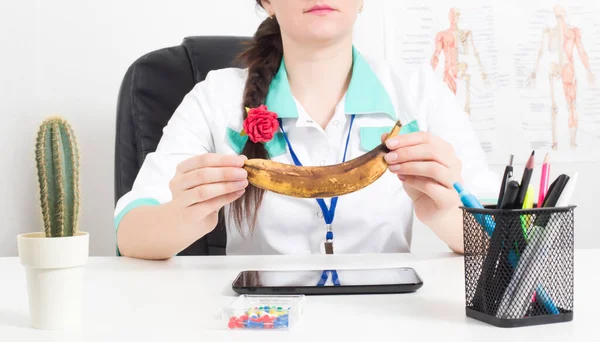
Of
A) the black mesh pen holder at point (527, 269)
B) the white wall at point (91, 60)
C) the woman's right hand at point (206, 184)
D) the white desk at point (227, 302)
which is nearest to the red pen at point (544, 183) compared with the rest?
the black mesh pen holder at point (527, 269)

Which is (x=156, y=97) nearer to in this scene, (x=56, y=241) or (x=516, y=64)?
(x=56, y=241)

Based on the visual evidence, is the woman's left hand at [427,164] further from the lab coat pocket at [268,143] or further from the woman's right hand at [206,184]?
the lab coat pocket at [268,143]

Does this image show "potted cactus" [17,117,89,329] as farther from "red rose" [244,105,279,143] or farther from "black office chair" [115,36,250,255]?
"black office chair" [115,36,250,255]

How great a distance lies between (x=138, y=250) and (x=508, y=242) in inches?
31.2

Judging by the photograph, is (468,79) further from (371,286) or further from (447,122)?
(371,286)

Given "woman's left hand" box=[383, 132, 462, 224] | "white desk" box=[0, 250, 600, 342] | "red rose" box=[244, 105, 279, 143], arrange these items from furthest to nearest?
"red rose" box=[244, 105, 279, 143]
"woman's left hand" box=[383, 132, 462, 224]
"white desk" box=[0, 250, 600, 342]

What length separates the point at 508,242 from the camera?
28.1 inches

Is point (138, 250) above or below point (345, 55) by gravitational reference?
below

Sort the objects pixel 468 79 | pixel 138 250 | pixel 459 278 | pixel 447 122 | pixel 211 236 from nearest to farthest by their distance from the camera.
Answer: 1. pixel 459 278
2. pixel 138 250
3. pixel 447 122
4. pixel 211 236
5. pixel 468 79

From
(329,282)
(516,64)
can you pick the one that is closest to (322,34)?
(329,282)

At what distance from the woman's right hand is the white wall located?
97cm

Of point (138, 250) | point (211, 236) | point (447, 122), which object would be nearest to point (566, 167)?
point (447, 122)

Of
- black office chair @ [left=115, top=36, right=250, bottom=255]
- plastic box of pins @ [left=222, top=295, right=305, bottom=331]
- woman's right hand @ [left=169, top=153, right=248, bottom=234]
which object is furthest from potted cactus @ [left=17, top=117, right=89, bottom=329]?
black office chair @ [left=115, top=36, right=250, bottom=255]

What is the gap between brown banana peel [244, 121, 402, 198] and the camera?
1055 mm
